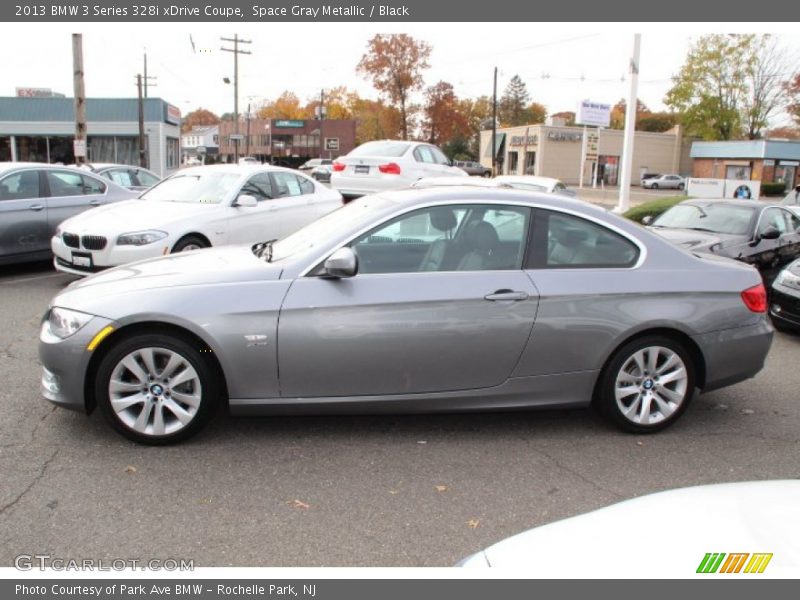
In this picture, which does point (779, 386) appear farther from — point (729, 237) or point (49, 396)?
point (49, 396)

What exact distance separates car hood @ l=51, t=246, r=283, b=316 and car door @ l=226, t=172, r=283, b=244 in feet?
14.8

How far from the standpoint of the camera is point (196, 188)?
9609 mm

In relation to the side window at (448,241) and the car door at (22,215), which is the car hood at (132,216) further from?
the side window at (448,241)

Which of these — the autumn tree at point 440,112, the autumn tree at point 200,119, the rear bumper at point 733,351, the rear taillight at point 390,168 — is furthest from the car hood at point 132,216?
the autumn tree at point 200,119

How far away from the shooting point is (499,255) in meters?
4.45

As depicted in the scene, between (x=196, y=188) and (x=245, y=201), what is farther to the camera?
(x=196, y=188)

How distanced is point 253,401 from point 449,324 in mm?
1264

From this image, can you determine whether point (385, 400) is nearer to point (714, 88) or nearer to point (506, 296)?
point (506, 296)

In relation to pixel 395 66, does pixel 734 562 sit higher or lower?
lower

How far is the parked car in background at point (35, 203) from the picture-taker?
943 cm

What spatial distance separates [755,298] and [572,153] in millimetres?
59529

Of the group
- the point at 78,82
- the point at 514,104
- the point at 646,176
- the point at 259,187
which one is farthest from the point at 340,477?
the point at 514,104

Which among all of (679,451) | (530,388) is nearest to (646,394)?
(679,451)

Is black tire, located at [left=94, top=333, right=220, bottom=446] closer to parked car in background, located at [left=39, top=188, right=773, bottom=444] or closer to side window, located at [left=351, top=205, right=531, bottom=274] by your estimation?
parked car in background, located at [left=39, top=188, right=773, bottom=444]
